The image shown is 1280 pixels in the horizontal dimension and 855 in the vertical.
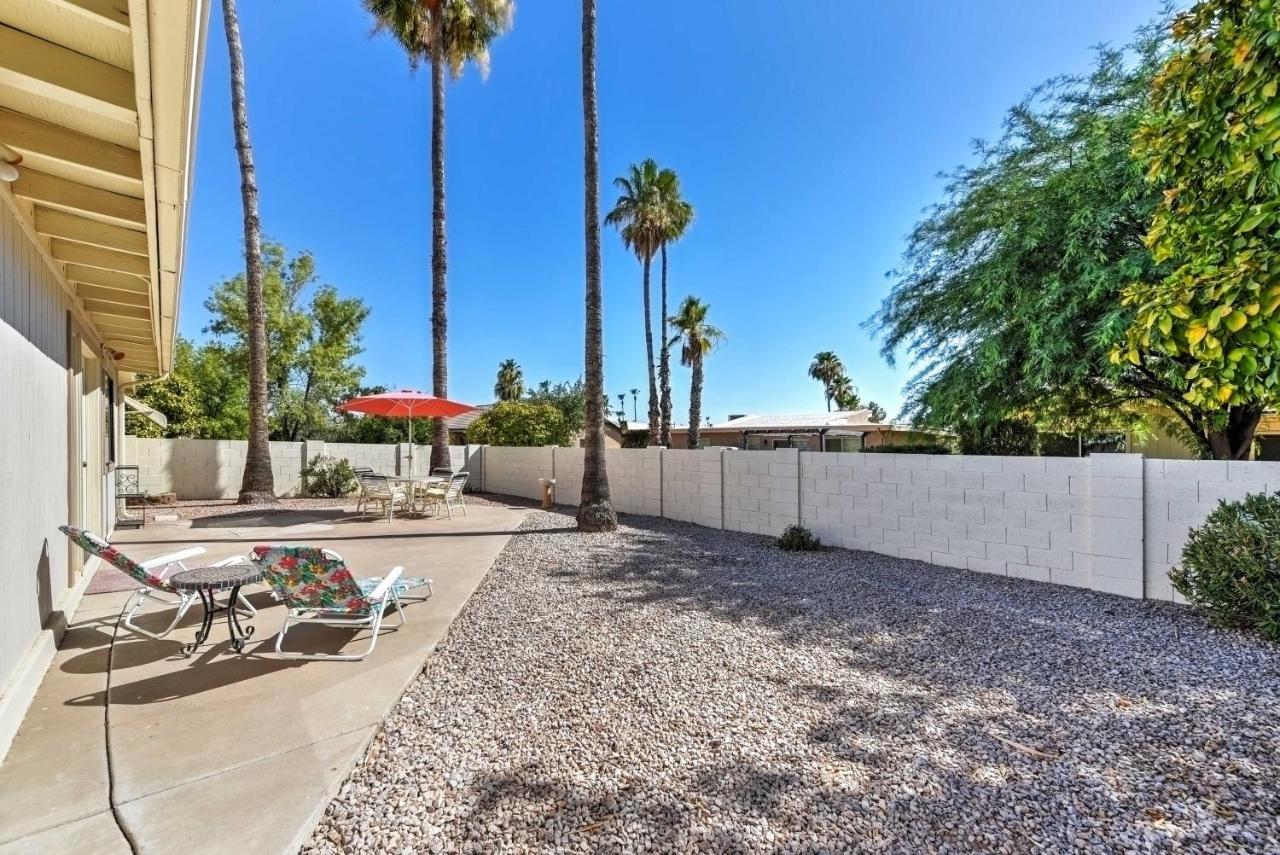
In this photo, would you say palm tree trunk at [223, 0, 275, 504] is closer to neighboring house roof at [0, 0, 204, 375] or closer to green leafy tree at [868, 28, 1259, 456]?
neighboring house roof at [0, 0, 204, 375]

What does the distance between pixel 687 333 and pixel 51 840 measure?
25.5 meters

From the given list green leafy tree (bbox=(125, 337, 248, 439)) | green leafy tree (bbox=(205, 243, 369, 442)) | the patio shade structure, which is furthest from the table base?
green leafy tree (bbox=(125, 337, 248, 439))

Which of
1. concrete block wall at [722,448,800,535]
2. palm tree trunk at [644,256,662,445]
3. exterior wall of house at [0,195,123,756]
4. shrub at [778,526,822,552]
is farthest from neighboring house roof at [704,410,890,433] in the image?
exterior wall of house at [0,195,123,756]

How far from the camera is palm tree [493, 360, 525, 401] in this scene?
1943 inches

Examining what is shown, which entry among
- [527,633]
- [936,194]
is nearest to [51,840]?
[527,633]

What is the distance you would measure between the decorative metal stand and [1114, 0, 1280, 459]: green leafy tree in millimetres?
5338

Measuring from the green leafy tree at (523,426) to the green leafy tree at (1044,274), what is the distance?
474 inches

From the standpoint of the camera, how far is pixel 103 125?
2.85 m

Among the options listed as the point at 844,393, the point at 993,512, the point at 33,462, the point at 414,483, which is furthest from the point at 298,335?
the point at 844,393

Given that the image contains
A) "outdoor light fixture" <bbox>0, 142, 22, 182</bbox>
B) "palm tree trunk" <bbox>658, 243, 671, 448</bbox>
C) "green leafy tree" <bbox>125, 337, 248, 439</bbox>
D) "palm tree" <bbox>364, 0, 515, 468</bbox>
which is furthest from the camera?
"palm tree trunk" <bbox>658, 243, 671, 448</bbox>

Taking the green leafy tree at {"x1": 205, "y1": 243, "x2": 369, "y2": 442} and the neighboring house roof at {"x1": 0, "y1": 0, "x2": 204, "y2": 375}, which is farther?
the green leafy tree at {"x1": 205, "y1": 243, "x2": 369, "y2": 442}

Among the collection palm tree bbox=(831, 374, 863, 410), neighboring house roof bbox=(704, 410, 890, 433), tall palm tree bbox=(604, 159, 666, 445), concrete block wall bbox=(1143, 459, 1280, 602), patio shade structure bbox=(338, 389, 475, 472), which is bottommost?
concrete block wall bbox=(1143, 459, 1280, 602)

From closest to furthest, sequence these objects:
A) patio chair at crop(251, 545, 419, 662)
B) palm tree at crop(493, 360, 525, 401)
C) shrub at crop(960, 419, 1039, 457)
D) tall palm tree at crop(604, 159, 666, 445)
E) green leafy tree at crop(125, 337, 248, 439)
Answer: patio chair at crop(251, 545, 419, 662) < shrub at crop(960, 419, 1039, 457) < green leafy tree at crop(125, 337, 248, 439) < tall palm tree at crop(604, 159, 666, 445) < palm tree at crop(493, 360, 525, 401)

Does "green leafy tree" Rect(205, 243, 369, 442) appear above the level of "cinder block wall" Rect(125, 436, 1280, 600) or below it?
above
